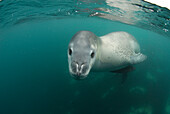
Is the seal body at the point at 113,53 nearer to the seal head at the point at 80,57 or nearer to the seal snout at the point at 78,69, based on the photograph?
the seal head at the point at 80,57

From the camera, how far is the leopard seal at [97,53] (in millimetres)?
1767

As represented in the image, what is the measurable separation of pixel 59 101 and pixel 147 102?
3.67 metres

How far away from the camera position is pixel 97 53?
2.43 metres

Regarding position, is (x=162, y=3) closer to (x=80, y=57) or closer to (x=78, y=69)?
(x=80, y=57)

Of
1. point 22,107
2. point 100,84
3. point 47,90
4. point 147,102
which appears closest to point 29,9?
point 47,90

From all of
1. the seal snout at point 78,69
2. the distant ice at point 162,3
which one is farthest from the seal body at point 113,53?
the distant ice at point 162,3

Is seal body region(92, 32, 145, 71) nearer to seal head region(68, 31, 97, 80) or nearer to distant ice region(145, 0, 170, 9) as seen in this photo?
seal head region(68, 31, 97, 80)

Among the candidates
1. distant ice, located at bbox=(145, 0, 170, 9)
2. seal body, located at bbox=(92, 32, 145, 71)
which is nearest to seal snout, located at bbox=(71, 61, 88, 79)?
seal body, located at bbox=(92, 32, 145, 71)

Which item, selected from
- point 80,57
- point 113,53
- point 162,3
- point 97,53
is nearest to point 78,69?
point 80,57

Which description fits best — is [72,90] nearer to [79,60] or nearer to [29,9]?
[79,60]

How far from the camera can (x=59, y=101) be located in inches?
195

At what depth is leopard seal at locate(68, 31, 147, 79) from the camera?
177cm

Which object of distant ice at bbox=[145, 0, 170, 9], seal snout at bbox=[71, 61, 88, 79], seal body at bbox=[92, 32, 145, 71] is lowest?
seal body at bbox=[92, 32, 145, 71]

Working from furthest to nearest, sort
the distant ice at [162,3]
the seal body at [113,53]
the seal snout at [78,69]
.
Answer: the distant ice at [162,3] → the seal body at [113,53] → the seal snout at [78,69]
